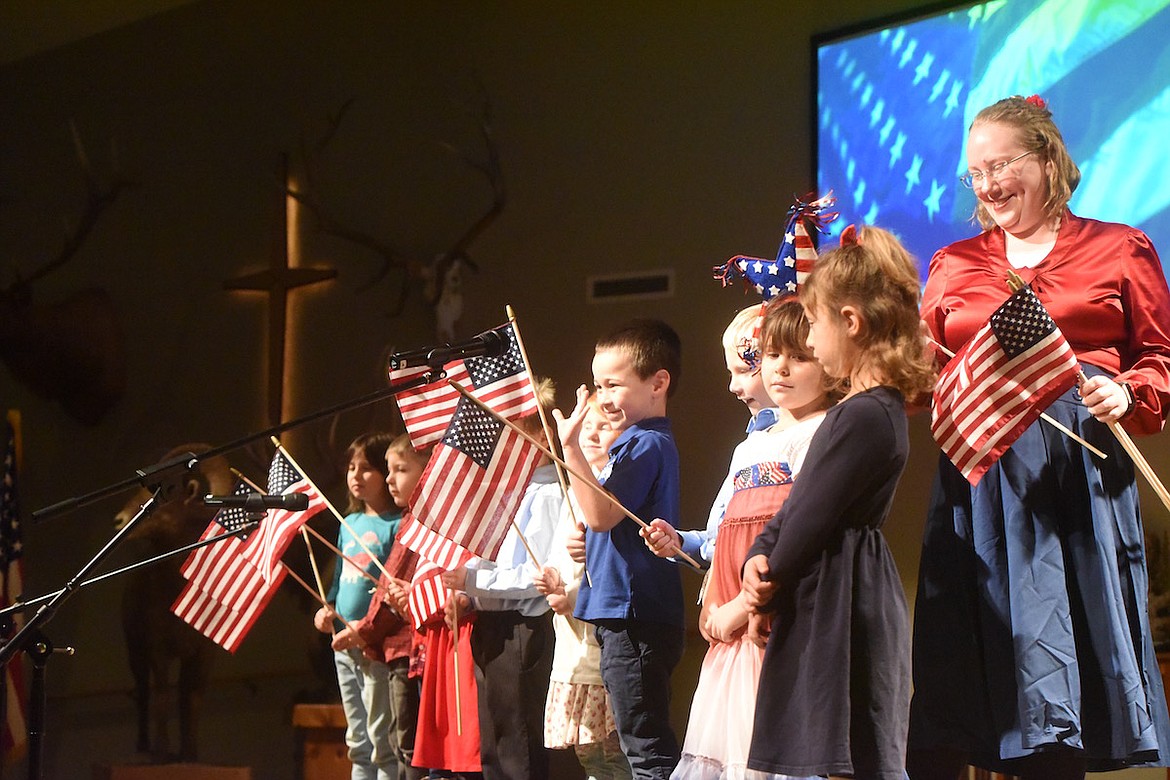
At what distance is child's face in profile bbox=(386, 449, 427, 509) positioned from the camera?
4496 millimetres

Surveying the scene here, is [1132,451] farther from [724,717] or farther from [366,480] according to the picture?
[366,480]

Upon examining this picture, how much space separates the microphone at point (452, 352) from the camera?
108 inches

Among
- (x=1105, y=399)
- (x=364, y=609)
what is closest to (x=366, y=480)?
(x=364, y=609)

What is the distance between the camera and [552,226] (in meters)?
5.12

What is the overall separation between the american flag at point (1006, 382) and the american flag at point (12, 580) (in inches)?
185

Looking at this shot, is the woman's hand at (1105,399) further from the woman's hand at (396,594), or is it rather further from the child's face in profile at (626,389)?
the woman's hand at (396,594)

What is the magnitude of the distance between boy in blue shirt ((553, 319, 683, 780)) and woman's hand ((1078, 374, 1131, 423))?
1.12 meters

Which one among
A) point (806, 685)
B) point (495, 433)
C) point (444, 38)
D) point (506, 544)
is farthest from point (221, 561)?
point (806, 685)

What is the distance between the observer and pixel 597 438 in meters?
3.69

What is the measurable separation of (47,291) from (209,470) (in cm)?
175

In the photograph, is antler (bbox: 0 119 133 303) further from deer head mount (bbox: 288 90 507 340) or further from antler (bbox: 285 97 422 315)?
deer head mount (bbox: 288 90 507 340)

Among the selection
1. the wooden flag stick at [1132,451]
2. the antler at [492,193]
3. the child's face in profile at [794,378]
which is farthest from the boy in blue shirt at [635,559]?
the antler at [492,193]

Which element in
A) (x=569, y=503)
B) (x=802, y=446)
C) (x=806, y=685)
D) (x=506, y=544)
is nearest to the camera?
(x=806, y=685)

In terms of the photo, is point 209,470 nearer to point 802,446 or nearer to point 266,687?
point 266,687
